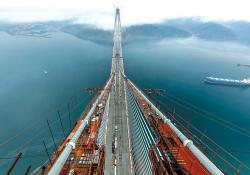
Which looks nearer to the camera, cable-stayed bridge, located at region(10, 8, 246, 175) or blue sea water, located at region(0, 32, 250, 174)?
cable-stayed bridge, located at region(10, 8, 246, 175)

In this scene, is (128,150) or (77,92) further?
(77,92)

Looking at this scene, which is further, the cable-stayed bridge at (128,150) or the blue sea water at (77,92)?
the blue sea water at (77,92)

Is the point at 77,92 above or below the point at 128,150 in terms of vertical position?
above

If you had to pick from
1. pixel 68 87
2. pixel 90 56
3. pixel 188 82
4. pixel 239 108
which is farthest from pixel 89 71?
pixel 239 108

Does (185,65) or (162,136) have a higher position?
(185,65)

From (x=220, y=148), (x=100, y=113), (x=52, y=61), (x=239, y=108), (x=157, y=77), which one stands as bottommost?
(x=220, y=148)

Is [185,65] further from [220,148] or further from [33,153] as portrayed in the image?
[33,153]

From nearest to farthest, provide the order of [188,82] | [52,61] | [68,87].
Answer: [68,87]
[188,82]
[52,61]

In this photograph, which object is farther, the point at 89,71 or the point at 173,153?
the point at 89,71
